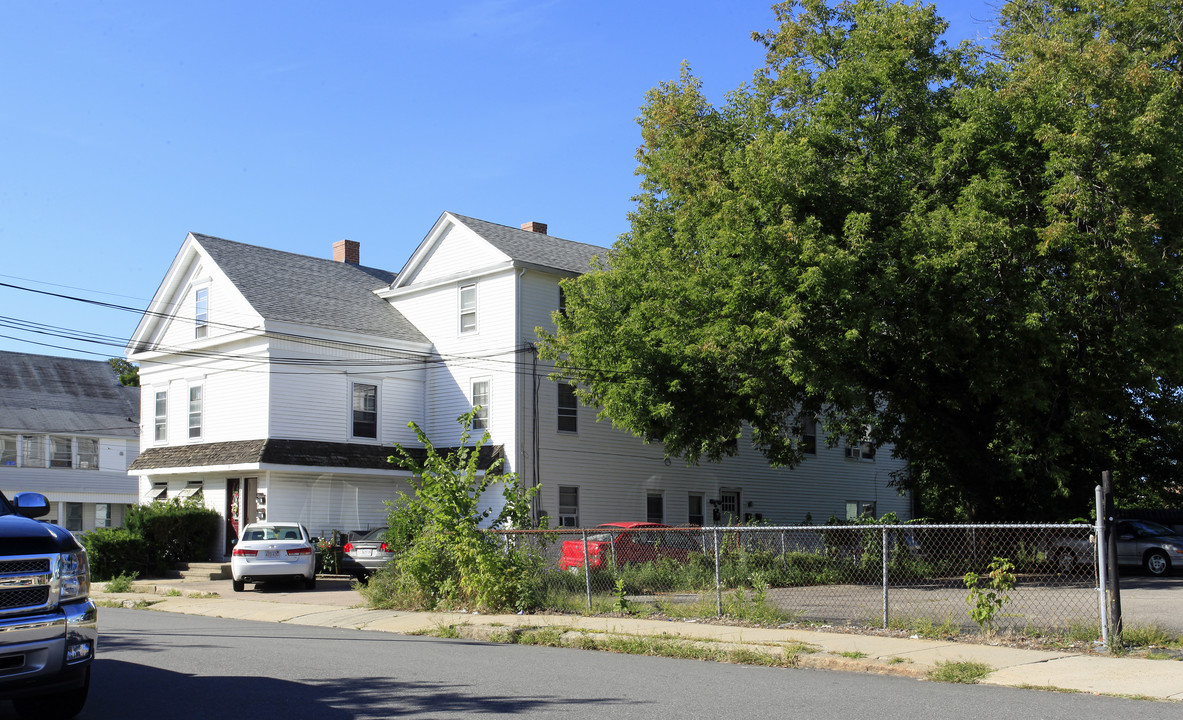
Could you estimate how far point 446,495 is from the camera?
16.1 metres

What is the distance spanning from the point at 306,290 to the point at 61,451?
68.0ft

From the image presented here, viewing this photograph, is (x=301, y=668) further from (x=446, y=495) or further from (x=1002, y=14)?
(x=1002, y=14)

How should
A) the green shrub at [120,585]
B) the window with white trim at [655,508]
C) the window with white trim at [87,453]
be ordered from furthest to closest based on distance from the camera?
the window with white trim at [87,453] < the window with white trim at [655,508] < the green shrub at [120,585]

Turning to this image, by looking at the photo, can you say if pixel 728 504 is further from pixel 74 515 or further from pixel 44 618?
pixel 44 618

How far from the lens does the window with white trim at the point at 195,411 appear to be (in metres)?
30.1

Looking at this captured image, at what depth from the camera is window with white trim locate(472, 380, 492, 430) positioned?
2948 cm

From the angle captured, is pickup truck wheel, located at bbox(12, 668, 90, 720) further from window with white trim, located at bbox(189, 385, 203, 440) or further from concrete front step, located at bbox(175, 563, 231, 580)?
window with white trim, located at bbox(189, 385, 203, 440)

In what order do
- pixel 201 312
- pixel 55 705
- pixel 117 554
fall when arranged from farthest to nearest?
pixel 201 312 → pixel 117 554 → pixel 55 705

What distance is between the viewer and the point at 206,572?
25.8 metres

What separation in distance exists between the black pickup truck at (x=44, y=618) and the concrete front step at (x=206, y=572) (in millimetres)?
19283

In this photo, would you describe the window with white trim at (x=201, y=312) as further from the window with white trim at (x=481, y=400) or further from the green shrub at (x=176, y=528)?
the window with white trim at (x=481, y=400)

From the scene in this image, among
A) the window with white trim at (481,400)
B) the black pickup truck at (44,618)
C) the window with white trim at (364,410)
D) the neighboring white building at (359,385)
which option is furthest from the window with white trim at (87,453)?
the black pickup truck at (44,618)

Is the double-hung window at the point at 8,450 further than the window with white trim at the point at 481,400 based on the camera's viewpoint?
Yes

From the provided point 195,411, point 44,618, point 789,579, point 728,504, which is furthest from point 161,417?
point 44,618
